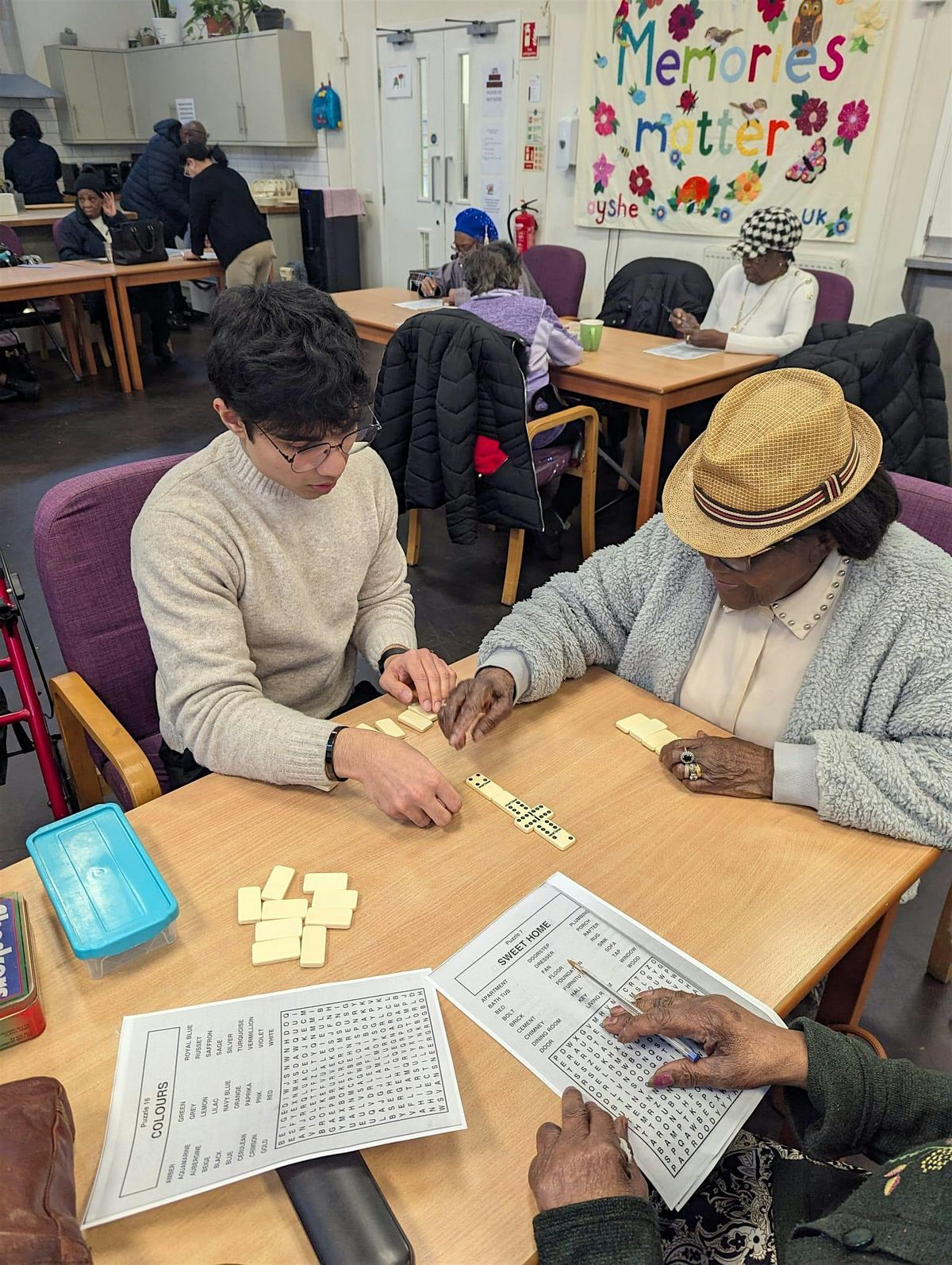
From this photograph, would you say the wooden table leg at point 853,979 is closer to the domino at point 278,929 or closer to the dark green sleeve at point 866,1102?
the dark green sleeve at point 866,1102

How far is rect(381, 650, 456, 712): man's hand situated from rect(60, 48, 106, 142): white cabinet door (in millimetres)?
10816

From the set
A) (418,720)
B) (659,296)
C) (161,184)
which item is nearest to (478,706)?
(418,720)

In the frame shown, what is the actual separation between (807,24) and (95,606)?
16.5 feet

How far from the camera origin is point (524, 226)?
6.41 metres

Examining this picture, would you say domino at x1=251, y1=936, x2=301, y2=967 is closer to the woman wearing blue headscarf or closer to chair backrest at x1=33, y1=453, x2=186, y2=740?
chair backrest at x1=33, y1=453, x2=186, y2=740

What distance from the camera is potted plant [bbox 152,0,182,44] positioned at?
9.03 metres

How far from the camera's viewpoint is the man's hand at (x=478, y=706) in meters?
1.36

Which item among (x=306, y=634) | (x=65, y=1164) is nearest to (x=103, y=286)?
(x=306, y=634)

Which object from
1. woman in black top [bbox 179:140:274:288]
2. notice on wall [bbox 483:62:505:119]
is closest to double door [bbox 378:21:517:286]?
notice on wall [bbox 483:62:505:119]

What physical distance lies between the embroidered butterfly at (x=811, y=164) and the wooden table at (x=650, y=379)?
169 centimetres

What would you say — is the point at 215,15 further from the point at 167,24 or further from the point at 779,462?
the point at 779,462

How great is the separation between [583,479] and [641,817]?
262 cm

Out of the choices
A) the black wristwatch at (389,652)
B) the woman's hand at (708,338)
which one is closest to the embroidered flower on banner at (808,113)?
the woman's hand at (708,338)

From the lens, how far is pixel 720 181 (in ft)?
17.0
